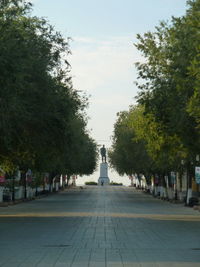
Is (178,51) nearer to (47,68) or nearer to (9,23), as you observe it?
(47,68)

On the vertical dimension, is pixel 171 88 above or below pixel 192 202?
above

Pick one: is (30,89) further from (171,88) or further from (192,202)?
(192,202)

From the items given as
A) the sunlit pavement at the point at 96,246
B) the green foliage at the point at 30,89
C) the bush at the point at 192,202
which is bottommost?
the sunlit pavement at the point at 96,246

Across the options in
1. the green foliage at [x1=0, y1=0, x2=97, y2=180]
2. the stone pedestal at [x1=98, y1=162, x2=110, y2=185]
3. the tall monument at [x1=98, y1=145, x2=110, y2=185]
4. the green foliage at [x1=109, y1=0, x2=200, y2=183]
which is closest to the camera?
the green foliage at [x1=0, y1=0, x2=97, y2=180]

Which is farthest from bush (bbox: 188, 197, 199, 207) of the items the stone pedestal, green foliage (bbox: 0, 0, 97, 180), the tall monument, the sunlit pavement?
the stone pedestal

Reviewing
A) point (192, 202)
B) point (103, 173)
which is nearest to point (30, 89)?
point (192, 202)

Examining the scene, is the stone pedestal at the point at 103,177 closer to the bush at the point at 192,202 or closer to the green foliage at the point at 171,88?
the bush at the point at 192,202

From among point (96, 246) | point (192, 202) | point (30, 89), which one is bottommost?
point (96, 246)

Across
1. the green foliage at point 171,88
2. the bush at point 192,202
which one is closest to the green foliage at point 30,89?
the green foliage at point 171,88

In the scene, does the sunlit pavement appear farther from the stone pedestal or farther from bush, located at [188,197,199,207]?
the stone pedestal

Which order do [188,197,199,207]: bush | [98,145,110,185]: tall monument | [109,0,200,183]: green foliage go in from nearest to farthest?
[109,0,200,183]: green foliage < [188,197,199,207]: bush < [98,145,110,185]: tall monument

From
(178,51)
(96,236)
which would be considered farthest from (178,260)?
(178,51)

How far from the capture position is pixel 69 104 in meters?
34.7

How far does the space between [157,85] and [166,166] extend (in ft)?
100
